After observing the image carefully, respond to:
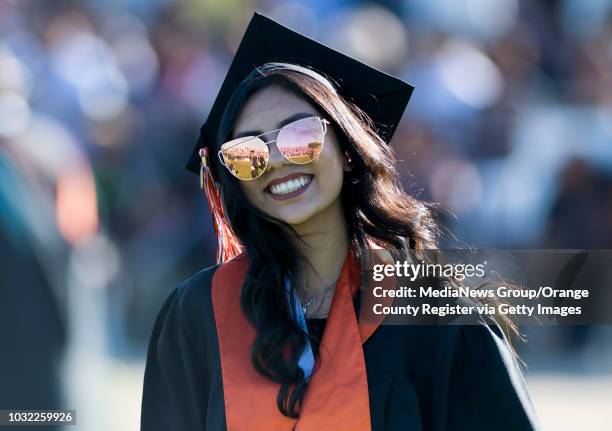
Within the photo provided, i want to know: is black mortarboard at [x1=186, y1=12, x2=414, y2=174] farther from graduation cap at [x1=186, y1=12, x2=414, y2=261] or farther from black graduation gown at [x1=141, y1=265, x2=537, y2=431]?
black graduation gown at [x1=141, y1=265, x2=537, y2=431]

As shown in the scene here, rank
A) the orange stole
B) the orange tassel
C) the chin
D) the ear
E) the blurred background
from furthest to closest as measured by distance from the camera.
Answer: the blurred background, the orange tassel, the ear, the chin, the orange stole

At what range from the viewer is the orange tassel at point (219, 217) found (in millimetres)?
2518

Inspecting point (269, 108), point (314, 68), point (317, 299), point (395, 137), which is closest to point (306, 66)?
point (314, 68)

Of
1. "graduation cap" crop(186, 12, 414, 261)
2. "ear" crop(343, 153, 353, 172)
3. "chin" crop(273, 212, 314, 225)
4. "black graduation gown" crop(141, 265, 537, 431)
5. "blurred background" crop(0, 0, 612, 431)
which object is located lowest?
"black graduation gown" crop(141, 265, 537, 431)

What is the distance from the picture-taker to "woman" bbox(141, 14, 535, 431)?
2.11m

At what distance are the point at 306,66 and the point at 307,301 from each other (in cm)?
57

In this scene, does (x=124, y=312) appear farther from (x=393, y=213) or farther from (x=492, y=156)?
(x=393, y=213)

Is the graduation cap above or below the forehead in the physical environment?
above

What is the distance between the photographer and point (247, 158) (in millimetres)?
2174

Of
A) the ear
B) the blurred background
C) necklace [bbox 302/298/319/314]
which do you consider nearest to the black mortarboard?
the ear

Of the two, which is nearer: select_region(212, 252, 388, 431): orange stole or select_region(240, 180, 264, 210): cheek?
select_region(212, 252, 388, 431): orange stole

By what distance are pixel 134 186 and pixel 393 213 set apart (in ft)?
11.7

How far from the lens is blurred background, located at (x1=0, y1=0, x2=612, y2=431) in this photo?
5305mm

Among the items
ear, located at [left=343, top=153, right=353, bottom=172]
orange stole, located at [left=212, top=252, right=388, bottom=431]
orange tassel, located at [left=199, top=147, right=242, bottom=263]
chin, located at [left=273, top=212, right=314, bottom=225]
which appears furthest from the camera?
orange tassel, located at [left=199, top=147, right=242, bottom=263]
